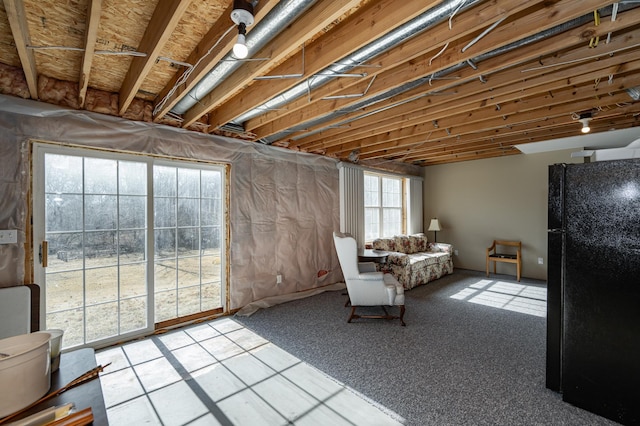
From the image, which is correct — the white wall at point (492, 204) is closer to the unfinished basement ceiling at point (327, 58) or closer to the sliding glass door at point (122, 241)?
the unfinished basement ceiling at point (327, 58)

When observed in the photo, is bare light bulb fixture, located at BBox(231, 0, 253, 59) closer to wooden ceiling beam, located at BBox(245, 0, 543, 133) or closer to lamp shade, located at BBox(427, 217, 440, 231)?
→ wooden ceiling beam, located at BBox(245, 0, 543, 133)

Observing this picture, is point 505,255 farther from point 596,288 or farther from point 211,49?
point 211,49

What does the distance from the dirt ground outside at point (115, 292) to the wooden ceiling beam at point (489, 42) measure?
280cm

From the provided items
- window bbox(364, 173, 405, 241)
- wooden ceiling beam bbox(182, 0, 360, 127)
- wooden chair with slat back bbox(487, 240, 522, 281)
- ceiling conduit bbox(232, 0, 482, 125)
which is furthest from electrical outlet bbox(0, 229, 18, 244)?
wooden chair with slat back bbox(487, 240, 522, 281)

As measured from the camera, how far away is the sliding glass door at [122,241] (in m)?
2.74

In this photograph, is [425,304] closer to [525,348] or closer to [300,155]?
[525,348]

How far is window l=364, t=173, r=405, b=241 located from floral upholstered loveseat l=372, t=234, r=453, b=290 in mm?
553

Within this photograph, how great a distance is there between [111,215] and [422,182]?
656 cm

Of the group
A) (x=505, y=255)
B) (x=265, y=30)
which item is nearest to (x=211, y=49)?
(x=265, y=30)

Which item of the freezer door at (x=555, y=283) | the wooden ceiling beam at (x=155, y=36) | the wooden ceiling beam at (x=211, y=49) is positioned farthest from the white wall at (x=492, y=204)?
the wooden ceiling beam at (x=155, y=36)

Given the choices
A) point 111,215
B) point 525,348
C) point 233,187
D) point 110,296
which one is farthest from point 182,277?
point 525,348

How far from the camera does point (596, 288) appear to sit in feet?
6.51

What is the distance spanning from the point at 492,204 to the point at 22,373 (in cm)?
719

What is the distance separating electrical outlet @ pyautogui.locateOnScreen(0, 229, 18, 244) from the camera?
2434mm
